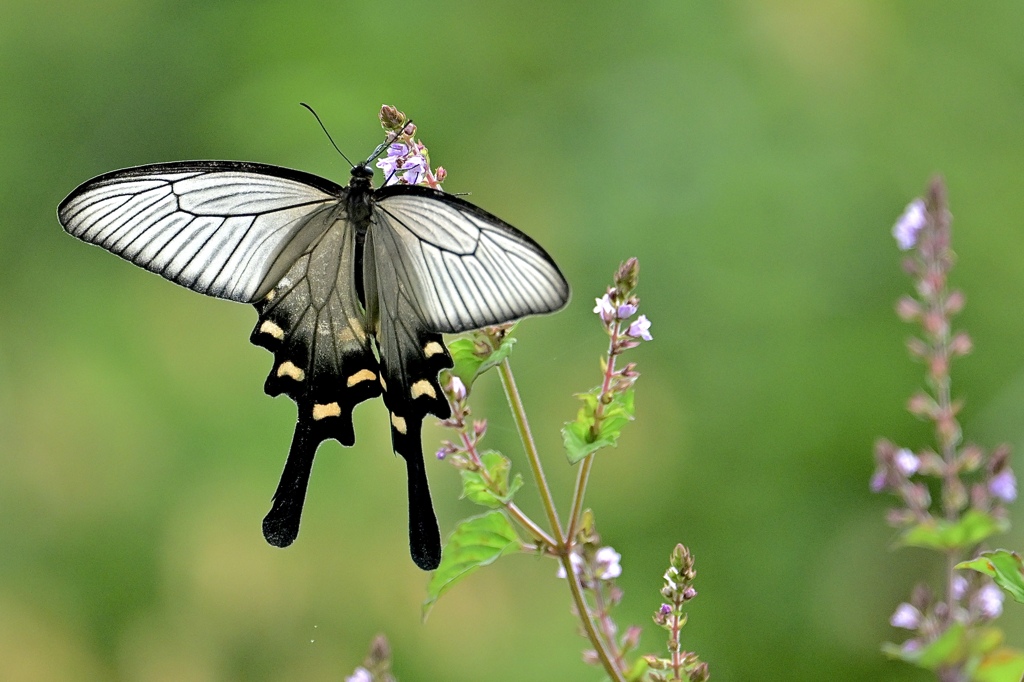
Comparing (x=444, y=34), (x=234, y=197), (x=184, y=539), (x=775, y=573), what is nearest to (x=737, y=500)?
(x=775, y=573)

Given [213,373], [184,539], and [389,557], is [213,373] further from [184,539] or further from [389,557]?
[389,557]

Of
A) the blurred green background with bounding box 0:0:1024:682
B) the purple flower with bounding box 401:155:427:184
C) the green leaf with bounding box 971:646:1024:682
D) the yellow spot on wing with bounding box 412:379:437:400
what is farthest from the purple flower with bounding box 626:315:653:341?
the blurred green background with bounding box 0:0:1024:682

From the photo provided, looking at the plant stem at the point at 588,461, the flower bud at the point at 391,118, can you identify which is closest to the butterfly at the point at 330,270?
the flower bud at the point at 391,118

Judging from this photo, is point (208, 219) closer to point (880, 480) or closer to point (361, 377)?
point (361, 377)

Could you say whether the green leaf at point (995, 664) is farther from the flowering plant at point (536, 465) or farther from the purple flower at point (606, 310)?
the purple flower at point (606, 310)

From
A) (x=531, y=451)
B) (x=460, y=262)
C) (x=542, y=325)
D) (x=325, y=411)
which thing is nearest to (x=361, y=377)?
(x=325, y=411)
